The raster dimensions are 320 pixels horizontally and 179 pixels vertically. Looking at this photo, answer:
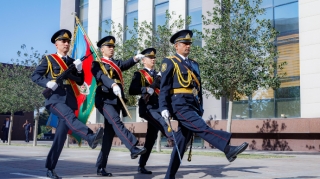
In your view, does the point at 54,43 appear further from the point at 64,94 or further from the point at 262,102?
the point at 262,102

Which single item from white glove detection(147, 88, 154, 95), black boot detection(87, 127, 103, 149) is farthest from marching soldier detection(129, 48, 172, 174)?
black boot detection(87, 127, 103, 149)

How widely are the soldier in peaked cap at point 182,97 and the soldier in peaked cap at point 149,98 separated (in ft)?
4.60

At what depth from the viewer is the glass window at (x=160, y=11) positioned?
26.6m

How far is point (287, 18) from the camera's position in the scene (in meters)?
20.4

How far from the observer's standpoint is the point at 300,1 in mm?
19859

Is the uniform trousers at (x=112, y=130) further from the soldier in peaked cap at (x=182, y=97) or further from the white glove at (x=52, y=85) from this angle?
the white glove at (x=52, y=85)

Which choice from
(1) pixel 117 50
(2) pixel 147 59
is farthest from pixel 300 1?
(2) pixel 147 59

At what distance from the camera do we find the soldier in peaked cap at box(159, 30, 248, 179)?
6.36m

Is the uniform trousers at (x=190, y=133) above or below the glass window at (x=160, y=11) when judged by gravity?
below

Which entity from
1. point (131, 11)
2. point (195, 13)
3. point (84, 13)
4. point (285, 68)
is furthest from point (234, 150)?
point (84, 13)

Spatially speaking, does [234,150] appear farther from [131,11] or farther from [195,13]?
[131,11]

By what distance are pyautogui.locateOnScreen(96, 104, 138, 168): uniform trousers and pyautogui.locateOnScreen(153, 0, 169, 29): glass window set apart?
19.0m

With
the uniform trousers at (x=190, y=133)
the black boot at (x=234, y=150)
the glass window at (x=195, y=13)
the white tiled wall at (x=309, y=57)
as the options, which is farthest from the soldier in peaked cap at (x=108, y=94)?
the glass window at (x=195, y=13)

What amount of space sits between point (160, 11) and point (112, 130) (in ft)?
64.5
